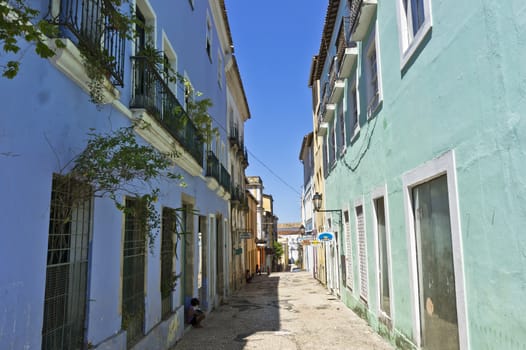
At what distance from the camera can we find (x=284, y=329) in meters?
9.88

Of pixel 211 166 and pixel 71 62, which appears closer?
pixel 71 62

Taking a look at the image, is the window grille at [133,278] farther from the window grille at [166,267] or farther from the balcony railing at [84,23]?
the balcony railing at [84,23]

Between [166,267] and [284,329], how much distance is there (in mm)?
3331

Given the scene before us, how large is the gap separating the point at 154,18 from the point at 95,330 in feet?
17.2

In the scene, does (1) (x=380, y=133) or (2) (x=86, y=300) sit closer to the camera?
(2) (x=86, y=300)

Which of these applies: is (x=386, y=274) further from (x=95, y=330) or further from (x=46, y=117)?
(x=46, y=117)

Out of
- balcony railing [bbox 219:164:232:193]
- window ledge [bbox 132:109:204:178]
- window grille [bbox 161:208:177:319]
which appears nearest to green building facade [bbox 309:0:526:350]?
window ledge [bbox 132:109:204:178]

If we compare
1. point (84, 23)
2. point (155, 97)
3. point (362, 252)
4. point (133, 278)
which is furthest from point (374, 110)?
point (84, 23)

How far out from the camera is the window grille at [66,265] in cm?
400

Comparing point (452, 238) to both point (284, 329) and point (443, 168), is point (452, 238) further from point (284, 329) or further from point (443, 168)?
point (284, 329)

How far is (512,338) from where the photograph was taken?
3.65 m

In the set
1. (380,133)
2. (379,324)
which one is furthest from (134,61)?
(379,324)

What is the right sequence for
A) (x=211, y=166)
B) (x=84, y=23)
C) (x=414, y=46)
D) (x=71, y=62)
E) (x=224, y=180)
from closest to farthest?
1. (x=71, y=62)
2. (x=84, y=23)
3. (x=414, y=46)
4. (x=211, y=166)
5. (x=224, y=180)

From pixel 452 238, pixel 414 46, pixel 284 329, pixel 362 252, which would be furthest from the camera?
pixel 362 252
